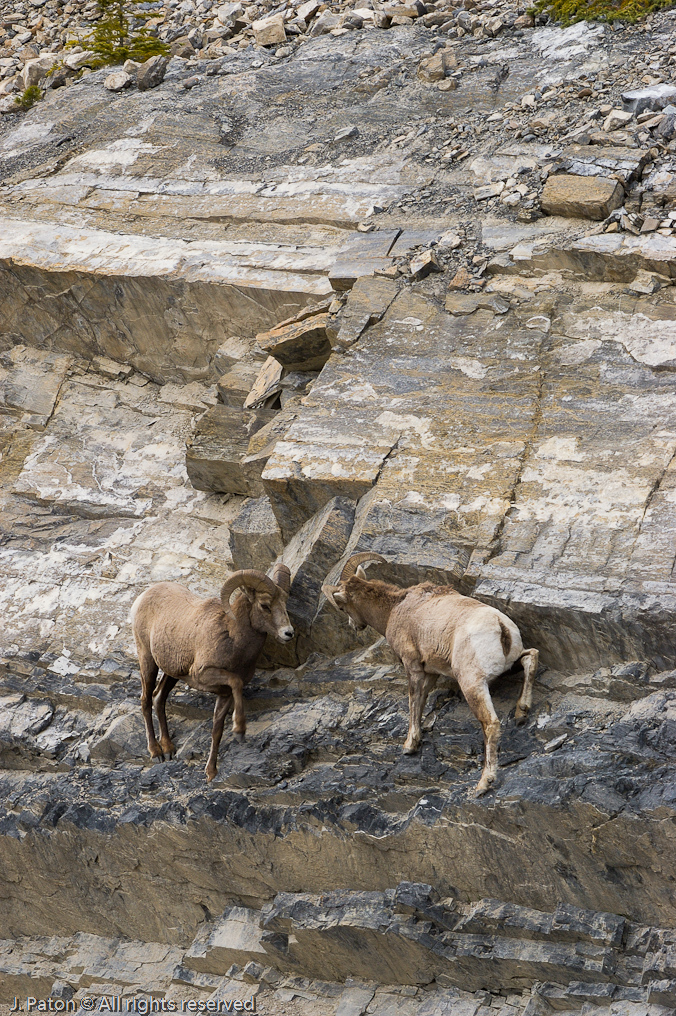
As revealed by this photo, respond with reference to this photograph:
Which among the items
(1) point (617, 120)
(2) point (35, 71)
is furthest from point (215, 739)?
(2) point (35, 71)

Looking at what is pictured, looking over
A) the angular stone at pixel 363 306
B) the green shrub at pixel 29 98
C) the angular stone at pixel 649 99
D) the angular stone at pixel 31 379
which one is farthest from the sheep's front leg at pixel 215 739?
the green shrub at pixel 29 98

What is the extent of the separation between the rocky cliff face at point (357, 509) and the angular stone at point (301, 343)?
0.17ft

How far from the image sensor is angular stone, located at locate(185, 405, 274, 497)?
10672 mm

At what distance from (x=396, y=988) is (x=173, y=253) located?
897 cm

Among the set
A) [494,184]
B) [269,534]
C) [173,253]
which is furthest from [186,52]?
[269,534]

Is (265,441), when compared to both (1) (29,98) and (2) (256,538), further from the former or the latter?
(1) (29,98)

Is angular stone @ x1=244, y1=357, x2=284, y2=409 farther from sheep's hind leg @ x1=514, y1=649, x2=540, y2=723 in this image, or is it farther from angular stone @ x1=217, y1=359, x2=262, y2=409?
sheep's hind leg @ x1=514, y1=649, x2=540, y2=723

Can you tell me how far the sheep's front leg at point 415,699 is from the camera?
24.2 ft

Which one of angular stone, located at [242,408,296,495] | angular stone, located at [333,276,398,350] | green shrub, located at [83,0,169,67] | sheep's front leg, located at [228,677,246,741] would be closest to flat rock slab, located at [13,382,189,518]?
angular stone, located at [242,408,296,495]

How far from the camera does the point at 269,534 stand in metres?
9.44

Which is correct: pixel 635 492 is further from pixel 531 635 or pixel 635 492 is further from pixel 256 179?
pixel 256 179

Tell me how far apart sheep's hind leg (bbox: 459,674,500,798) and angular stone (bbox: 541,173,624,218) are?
5.97 meters

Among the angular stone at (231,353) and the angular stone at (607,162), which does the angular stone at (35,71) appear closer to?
the angular stone at (231,353)

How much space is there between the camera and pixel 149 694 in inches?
344
